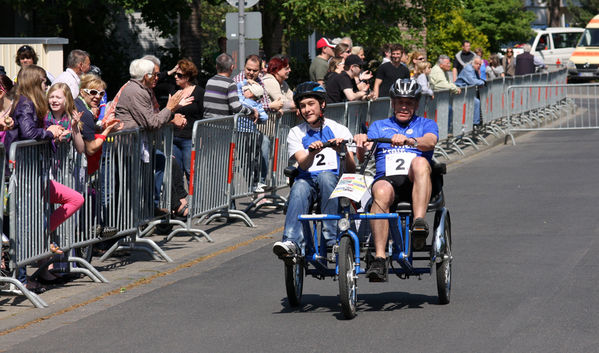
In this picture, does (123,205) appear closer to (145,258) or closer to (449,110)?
(145,258)

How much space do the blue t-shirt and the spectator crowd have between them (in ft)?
7.86

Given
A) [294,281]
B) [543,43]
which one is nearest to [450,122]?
[294,281]

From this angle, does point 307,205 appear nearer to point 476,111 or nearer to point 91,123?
point 91,123

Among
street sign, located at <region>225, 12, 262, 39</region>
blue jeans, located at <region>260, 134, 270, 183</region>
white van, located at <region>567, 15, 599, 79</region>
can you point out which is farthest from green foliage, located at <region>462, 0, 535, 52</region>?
blue jeans, located at <region>260, 134, 270, 183</region>

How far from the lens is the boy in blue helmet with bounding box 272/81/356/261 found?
8.53 metres

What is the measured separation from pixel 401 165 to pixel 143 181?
340cm

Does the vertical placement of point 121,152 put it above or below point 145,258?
above

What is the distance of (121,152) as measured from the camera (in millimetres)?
10805

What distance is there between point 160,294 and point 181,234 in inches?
139

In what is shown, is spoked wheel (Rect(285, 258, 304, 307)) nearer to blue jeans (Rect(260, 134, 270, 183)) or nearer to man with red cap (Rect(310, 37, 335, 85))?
blue jeans (Rect(260, 134, 270, 183))

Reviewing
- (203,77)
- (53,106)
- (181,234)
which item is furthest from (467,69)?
(53,106)

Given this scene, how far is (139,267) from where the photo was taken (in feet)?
35.6

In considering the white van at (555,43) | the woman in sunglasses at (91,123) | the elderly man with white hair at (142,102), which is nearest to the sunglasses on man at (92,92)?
the woman in sunglasses at (91,123)

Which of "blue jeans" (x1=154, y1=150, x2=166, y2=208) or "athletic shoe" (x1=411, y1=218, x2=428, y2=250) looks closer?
"athletic shoe" (x1=411, y1=218, x2=428, y2=250)
